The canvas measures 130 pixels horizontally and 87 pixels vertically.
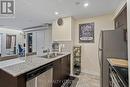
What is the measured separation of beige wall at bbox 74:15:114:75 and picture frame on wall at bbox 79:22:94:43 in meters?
0.14

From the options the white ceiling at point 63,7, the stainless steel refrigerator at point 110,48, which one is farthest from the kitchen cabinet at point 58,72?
A: the white ceiling at point 63,7

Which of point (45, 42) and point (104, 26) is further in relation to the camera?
point (45, 42)

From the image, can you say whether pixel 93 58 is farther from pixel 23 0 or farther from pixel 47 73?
pixel 23 0

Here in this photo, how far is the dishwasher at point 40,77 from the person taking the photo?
5.03 feet

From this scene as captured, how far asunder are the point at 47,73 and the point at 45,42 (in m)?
4.08

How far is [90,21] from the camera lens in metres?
4.30

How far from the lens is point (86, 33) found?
438cm

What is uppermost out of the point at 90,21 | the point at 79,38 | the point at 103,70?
the point at 90,21

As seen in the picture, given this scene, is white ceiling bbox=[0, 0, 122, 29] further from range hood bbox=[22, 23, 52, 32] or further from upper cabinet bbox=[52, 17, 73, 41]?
range hood bbox=[22, 23, 52, 32]

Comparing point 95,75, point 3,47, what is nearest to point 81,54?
point 95,75

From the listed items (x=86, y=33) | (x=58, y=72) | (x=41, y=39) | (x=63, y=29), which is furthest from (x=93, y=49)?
(x=41, y=39)

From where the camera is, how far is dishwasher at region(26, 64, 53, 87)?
1.53m

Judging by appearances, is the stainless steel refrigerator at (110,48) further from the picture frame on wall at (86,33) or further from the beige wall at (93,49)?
the picture frame on wall at (86,33)

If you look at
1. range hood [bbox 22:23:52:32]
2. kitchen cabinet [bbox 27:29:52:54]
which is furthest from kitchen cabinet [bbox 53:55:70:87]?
range hood [bbox 22:23:52:32]
